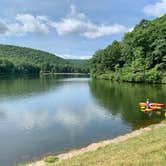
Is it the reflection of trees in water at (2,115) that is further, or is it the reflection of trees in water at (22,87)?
the reflection of trees in water at (22,87)

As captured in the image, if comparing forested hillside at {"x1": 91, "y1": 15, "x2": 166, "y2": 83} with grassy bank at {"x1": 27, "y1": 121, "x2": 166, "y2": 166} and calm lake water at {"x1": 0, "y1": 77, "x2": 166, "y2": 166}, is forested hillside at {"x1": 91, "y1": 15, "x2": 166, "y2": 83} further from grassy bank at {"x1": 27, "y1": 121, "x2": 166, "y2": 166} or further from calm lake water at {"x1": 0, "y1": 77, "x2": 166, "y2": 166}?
grassy bank at {"x1": 27, "y1": 121, "x2": 166, "y2": 166}

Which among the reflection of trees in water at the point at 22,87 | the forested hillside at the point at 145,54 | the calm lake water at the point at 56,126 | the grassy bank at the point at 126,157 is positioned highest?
the forested hillside at the point at 145,54

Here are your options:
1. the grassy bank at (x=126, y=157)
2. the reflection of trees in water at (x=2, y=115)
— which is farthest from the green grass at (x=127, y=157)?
the reflection of trees in water at (x=2, y=115)

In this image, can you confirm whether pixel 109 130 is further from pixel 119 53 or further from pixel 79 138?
pixel 119 53

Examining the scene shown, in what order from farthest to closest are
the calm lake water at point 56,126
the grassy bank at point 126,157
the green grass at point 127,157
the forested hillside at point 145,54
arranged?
1. the forested hillside at point 145,54
2. the calm lake water at point 56,126
3. the grassy bank at point 126,157
4. the green grass at point 127,157

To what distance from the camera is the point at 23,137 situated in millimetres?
19656

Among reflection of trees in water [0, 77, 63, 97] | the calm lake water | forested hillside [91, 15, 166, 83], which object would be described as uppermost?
forested hillside [91, 15, 166, 83]

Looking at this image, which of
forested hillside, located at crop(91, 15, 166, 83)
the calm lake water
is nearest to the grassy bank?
the calm lake water

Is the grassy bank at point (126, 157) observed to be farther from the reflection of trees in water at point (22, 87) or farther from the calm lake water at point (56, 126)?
the reflection of trees in water at point (22, 87)

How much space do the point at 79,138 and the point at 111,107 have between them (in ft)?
43.3

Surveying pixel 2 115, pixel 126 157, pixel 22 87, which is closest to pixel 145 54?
pixel 22 87

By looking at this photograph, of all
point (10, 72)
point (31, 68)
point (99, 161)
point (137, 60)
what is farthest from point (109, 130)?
point (31, 68)

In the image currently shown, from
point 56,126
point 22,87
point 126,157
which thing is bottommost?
point 56,126

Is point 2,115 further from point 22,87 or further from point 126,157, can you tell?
point 22,87
